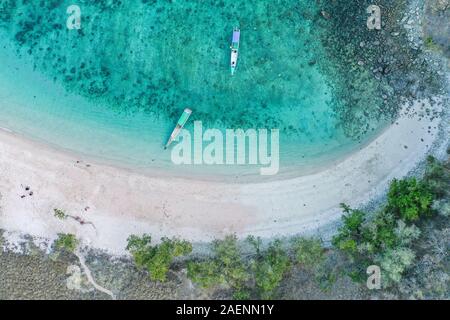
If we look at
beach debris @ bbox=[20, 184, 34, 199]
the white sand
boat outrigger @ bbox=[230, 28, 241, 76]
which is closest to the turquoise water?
boat outrigger @ bbox=[230, 28, 241, 76]

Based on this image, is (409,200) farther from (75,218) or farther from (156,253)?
(75,218)

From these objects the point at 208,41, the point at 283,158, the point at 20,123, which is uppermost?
the point at 208,41

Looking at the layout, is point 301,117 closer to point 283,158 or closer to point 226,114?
point 283,158

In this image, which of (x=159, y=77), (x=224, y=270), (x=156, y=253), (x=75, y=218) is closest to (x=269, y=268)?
(x=224, y=270)

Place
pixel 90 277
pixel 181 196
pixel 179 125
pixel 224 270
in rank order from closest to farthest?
pixel 224 270 → pixel 90 277 → pixel 181 196 → pixel 179 125

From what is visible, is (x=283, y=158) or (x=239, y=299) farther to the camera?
(x=283, y=158)

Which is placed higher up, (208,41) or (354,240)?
(208,41)
